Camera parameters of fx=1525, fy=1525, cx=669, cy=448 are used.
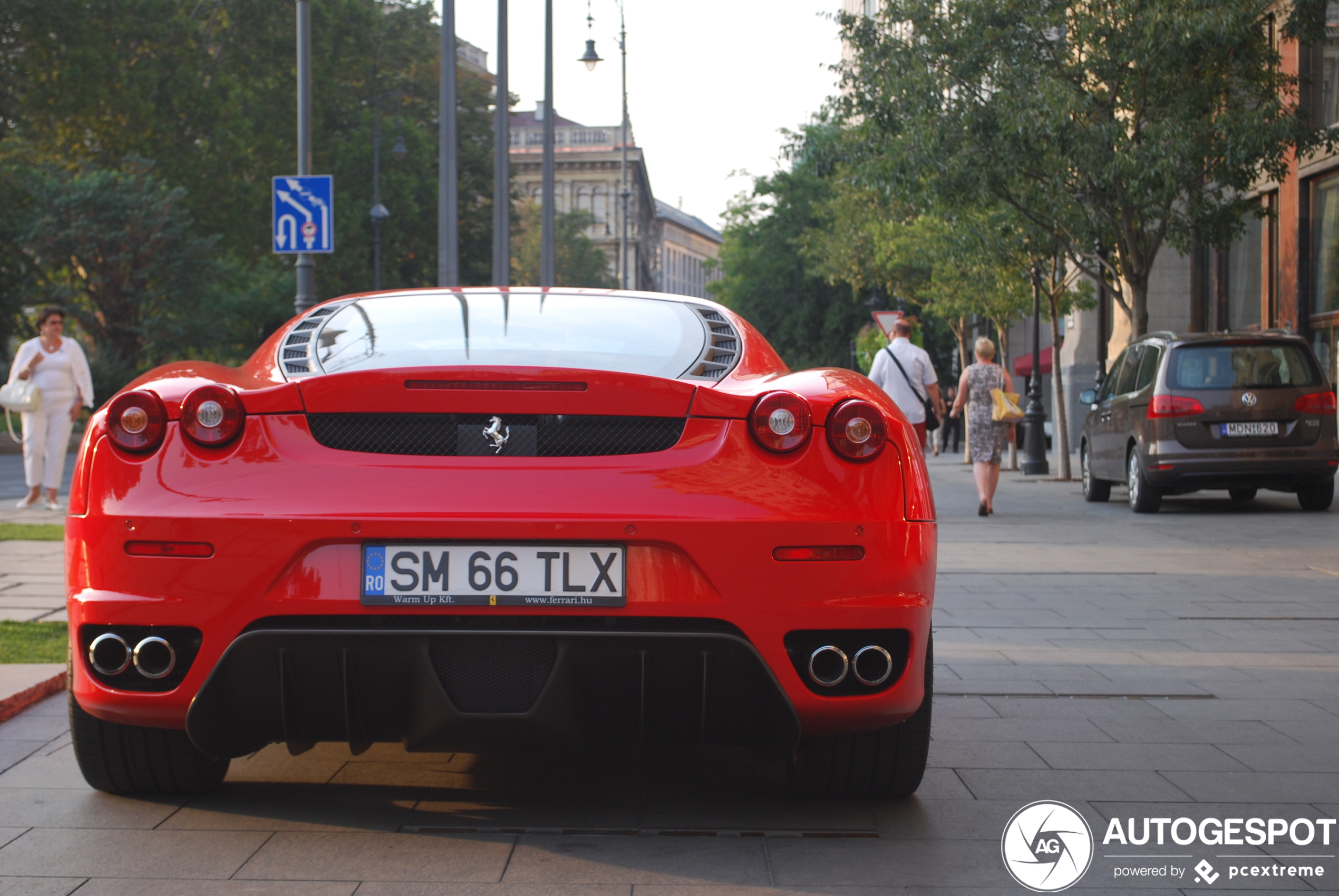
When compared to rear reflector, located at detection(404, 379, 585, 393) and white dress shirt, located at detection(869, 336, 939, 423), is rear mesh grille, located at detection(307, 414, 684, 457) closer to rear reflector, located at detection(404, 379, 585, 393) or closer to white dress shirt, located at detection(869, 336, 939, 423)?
rear reflector, located at detection(404, 379, 585, 393)

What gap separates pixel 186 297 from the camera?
3619 cm

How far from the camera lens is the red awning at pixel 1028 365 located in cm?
3978

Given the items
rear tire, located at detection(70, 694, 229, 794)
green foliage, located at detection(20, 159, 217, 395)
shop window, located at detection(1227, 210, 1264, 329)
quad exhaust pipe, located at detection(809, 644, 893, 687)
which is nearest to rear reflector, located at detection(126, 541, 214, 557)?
rear tire, located at detection(70, 694, 229, 794)

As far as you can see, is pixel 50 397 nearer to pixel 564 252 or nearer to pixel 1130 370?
pixel 1130 370

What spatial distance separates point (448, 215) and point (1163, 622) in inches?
526

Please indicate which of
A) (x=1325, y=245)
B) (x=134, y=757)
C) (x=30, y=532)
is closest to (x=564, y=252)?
(x=1325, y=245)

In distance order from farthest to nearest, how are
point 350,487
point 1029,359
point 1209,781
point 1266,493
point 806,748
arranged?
1. point 1029,359
2. point 1266,493
3. point 1209,781
4. point 806,748
5. point 350,487

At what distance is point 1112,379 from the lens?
16.0 m

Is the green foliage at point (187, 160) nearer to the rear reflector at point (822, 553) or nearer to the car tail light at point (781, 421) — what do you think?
the car tail light at point (781, 421)

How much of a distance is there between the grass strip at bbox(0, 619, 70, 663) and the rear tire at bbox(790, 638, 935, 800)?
3.26 meters

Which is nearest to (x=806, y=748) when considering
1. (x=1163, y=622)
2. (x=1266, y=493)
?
(x=1163, y=622)

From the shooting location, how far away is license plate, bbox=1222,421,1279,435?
1399 cm

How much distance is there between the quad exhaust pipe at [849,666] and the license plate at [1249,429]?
11.5 m

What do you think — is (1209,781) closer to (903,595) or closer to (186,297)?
(903,595)
